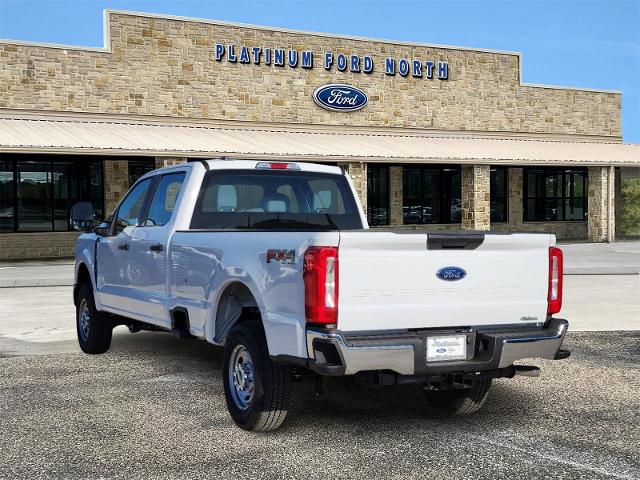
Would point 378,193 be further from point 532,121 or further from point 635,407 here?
point 635,407

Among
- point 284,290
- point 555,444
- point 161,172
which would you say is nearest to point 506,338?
point 555,444

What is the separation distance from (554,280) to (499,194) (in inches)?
1184

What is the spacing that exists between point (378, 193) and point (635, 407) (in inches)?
1021

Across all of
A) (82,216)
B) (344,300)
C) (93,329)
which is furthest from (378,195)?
(344,300)

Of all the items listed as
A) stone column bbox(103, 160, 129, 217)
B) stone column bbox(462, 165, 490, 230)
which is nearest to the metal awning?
stone column bbox(462, 165, 490, 230)

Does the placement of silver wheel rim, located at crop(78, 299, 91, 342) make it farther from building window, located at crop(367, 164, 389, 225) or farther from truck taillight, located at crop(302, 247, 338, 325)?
building window, located at crop(367, 164, 389, 225)

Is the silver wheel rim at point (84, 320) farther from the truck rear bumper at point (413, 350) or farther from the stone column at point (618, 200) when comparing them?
the stone column at point (618, 200)

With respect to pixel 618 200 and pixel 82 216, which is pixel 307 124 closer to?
pixel 618 200

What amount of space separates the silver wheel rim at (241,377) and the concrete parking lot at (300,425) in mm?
224

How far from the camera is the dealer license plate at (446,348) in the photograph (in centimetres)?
569

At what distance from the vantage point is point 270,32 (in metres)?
29.8

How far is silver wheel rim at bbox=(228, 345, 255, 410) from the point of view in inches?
248

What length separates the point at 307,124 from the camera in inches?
1208

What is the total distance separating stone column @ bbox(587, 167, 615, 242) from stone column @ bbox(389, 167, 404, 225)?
7.08 metres
